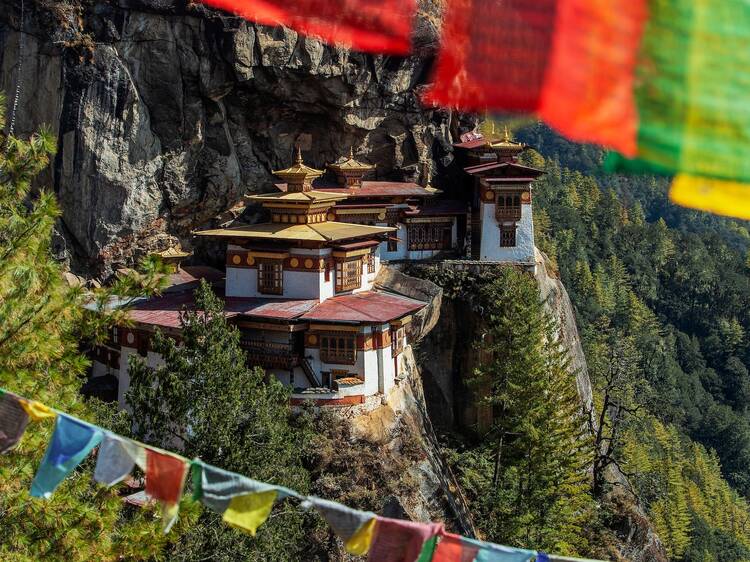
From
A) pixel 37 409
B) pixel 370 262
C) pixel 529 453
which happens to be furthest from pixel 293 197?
pixel 37 409

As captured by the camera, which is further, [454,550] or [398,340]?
[398,340]

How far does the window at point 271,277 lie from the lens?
2472 cm

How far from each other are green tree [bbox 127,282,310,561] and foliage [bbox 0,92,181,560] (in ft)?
11.5

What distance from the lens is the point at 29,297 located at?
11.9 metres

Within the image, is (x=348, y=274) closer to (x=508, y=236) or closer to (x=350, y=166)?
(x=350, y=166)

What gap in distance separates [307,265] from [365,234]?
6.68 ft

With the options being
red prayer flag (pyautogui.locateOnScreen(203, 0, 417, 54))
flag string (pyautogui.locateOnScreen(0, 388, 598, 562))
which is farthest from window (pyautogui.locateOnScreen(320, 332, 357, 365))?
red prayer flag (pyautogui.locateOnScreen(203, 0, 417, 54))

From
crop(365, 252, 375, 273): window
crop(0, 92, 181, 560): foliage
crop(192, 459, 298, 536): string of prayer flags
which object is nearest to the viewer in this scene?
crop(192, 459, 298, 536): string of prayer flags

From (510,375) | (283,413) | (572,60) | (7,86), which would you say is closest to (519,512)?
(510,375)

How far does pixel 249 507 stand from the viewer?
8.02m

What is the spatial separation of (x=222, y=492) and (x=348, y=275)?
58.5 feet

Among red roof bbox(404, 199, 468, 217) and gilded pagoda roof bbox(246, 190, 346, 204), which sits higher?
gilded pagoda roof bbox(246, 190, 346, 204)

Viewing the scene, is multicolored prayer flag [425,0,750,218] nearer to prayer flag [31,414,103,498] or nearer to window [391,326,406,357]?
Answer: prayer flag [31,414,103,498]

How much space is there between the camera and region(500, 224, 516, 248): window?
102ft
